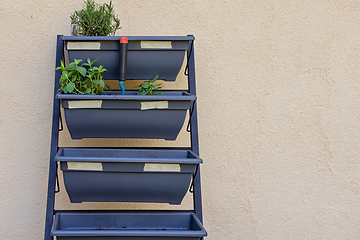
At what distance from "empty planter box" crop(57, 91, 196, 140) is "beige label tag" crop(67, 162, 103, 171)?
4.0 inches

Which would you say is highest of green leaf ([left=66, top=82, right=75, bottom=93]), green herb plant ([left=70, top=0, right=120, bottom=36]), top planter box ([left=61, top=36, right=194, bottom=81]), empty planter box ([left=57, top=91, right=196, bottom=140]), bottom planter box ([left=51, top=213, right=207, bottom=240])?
green herb plant ([left=70, top=0, right=120, bottom=36])

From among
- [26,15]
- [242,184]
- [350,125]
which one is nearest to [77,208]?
[242,184]

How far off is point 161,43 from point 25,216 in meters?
0.87

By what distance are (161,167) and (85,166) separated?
0.24 m

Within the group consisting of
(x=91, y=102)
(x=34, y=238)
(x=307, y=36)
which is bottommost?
(x=34, y=238)

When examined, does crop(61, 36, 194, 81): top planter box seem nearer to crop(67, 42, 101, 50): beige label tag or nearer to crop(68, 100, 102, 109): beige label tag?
crop(67, 42, 101, 50): beige label tag

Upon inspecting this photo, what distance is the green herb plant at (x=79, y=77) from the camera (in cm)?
83

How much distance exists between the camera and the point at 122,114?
0.84 m

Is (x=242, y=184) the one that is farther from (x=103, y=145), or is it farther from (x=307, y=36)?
(x=307, y=36)

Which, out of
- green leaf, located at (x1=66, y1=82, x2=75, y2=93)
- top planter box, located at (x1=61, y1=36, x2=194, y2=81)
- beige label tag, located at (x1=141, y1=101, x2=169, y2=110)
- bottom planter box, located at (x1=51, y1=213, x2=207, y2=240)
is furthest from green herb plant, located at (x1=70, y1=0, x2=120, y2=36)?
bottom planter box, located at (x1=51, y1=213, x2=207, y2=240)

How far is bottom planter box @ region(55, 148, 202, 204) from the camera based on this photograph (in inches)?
31.6

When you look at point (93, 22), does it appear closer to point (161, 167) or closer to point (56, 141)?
point (56, 141)

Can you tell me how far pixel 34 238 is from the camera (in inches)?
39.8

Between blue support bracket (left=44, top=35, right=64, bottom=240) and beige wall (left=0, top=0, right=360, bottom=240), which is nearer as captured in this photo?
blue support bracket (left=44, top=35, right=64, bottom=240)
